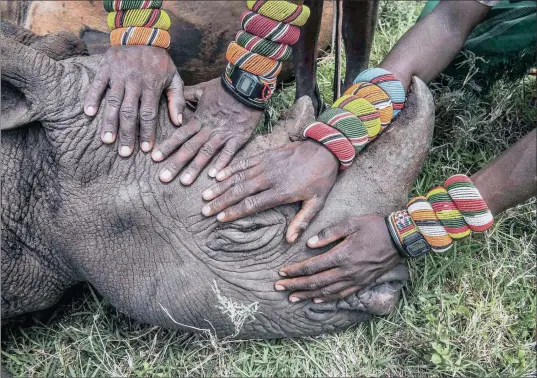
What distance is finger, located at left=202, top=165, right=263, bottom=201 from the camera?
1893 millimetres

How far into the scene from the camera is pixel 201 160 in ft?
6.28

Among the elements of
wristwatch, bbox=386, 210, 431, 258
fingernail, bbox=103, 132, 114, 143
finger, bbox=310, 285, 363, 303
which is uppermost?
fingernail, bbox=103, 132, 114, 143

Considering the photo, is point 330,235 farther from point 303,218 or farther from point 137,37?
point 137,37

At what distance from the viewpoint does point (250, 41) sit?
6.40 ft

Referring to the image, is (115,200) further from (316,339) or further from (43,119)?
(316,339)

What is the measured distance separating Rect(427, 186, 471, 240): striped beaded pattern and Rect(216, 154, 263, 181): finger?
1.81ft

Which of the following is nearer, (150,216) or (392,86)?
(150,216)

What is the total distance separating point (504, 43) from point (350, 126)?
1.21 m

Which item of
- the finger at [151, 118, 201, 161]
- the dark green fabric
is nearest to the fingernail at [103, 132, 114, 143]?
the finger at [151, 118, 201, 161]

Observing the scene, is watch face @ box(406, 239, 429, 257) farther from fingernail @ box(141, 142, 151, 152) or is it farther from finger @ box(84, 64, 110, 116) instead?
finger @ box(84, 64, 110, 116)

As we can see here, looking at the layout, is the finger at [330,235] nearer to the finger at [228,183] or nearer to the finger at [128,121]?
the finger at [228,183]

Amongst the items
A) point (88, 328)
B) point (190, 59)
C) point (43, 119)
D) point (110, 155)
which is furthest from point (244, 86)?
point (88, 328)

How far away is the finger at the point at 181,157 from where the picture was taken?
191 centimetres

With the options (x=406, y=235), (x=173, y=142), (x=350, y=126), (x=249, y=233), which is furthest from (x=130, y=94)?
(x=406, y=235)
